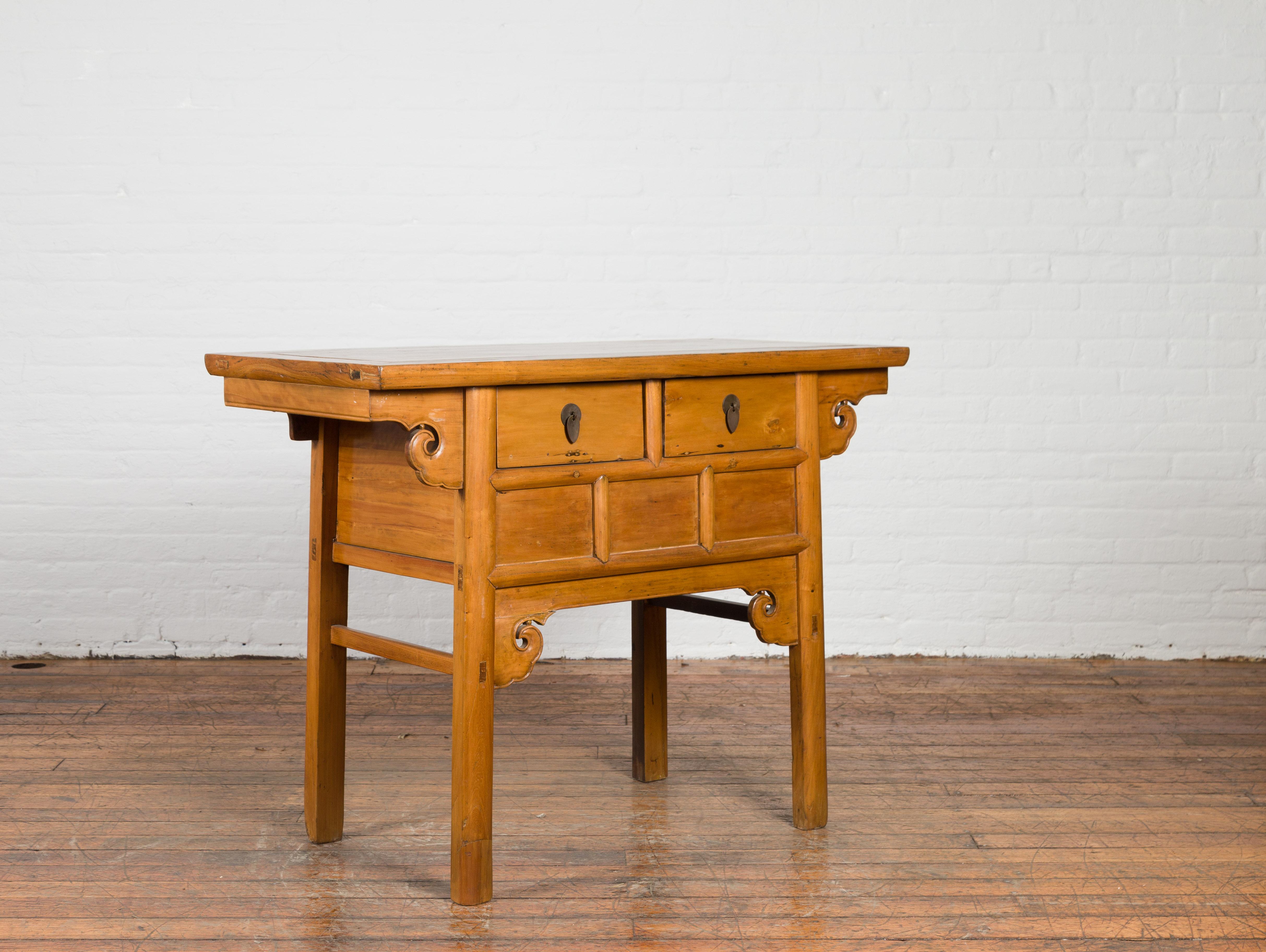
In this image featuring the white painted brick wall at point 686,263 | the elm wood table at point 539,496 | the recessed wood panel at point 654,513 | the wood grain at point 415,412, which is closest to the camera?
the wood grain at point 415,412

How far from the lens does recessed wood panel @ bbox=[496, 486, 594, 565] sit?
232cm

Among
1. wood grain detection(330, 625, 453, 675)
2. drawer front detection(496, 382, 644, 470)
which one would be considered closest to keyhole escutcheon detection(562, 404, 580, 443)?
drawer front detection(496, 382, 644, 470)

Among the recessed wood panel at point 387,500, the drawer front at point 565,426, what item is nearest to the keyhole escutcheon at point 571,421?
the drawer front at point 565,426

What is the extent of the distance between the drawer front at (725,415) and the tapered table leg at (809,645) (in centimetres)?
4

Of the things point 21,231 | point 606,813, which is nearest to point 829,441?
point 606,813

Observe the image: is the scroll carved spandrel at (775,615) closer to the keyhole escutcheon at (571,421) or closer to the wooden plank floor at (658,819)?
the wooden plank floor at (658,819)

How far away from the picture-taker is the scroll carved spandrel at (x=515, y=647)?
233cm

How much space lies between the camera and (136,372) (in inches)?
169

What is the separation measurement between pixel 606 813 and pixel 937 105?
106 inches

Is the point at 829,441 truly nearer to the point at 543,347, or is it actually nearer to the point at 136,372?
the point at 543,347

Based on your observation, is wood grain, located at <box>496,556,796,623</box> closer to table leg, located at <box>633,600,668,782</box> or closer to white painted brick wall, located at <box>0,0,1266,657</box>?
table leg, located at <box>633,600,668,782</box>

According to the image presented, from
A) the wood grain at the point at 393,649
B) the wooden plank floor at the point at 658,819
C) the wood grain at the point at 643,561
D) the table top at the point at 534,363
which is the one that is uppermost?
the table top at the point at 534,363

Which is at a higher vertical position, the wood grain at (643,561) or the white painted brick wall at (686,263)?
the white painted brick wall at (686,263)

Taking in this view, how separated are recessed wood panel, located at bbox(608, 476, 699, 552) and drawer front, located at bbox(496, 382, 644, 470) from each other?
2.7 inches
